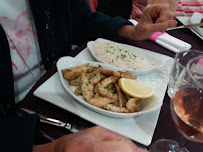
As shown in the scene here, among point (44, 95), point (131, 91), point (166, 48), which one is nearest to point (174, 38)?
point (166, 48)

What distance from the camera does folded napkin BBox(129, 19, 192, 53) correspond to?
38.7 inches

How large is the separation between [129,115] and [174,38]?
2.22ft

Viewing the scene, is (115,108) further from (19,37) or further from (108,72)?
(19,37)

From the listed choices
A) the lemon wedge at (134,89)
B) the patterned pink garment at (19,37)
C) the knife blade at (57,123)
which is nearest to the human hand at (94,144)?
the knife blade at (57,123)

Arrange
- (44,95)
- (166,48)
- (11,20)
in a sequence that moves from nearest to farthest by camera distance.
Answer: (44,95), (11,20), (166,48)

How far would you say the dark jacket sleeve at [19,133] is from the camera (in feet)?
1.54

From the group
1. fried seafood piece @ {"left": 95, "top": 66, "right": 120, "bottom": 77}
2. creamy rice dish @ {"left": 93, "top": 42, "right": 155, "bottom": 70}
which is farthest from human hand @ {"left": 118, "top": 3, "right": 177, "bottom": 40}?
fried seafood piece @ {"left": 95, "top": 66, "right": 120, "bottom": 77}

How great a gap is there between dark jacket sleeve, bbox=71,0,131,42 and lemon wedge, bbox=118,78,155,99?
0.46m

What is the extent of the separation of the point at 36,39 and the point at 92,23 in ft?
1.25

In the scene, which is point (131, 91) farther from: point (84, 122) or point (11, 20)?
point (11, 20)

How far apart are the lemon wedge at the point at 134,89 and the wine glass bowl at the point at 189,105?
0.15m

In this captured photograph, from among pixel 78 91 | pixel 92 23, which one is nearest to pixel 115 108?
pixel 78 91

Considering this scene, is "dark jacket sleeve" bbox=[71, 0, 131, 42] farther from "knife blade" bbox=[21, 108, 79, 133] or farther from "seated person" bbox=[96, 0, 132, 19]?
"seated person" bbox=[96, 0, 132, 19]

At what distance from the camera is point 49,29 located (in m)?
0.89
